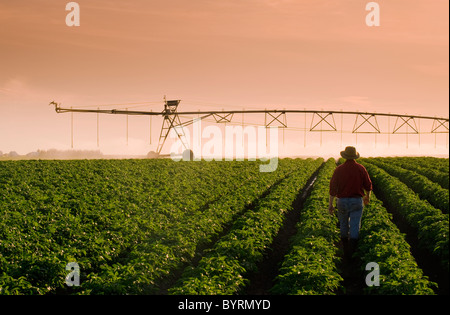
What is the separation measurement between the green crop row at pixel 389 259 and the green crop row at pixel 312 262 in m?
0.81

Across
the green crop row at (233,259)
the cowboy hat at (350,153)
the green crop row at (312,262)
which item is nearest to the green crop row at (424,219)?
the green crop row at (312,262)

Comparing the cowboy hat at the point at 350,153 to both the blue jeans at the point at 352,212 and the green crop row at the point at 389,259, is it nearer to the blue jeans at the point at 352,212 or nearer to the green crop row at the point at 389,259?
the blue jeans at the point at 352,212

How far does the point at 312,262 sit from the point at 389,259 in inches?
68.8

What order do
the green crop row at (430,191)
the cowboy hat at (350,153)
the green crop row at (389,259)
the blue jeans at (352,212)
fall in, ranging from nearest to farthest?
1. the green crop row at (389,259)
2. the blue jeans at (352,212)
3. the cowboy hat at (350,153)
4. the green crop row at (430,191)

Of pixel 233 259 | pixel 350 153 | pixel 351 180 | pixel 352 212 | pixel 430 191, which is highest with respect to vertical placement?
pixel 350 153

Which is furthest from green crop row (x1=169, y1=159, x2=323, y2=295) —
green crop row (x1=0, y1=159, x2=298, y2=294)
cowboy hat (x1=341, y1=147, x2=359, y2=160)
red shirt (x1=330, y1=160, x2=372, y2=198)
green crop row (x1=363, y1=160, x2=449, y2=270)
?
green crop row (x1=363, y1=160, x2=449, y2=270)

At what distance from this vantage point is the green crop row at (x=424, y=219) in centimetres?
1234

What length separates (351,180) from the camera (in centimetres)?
1182

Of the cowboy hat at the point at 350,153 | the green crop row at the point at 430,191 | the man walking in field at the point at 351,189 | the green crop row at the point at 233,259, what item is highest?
the cowboy hat at the point at 350,153

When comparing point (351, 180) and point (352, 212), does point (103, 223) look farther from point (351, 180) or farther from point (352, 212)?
point (351, 180)

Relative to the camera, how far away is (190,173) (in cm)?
3394

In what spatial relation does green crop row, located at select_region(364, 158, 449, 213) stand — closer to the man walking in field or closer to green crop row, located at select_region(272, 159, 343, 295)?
green crop row, located at select_region(272, 159, 343, 295)

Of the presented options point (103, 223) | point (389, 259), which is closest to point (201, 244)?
point (103, 223)
